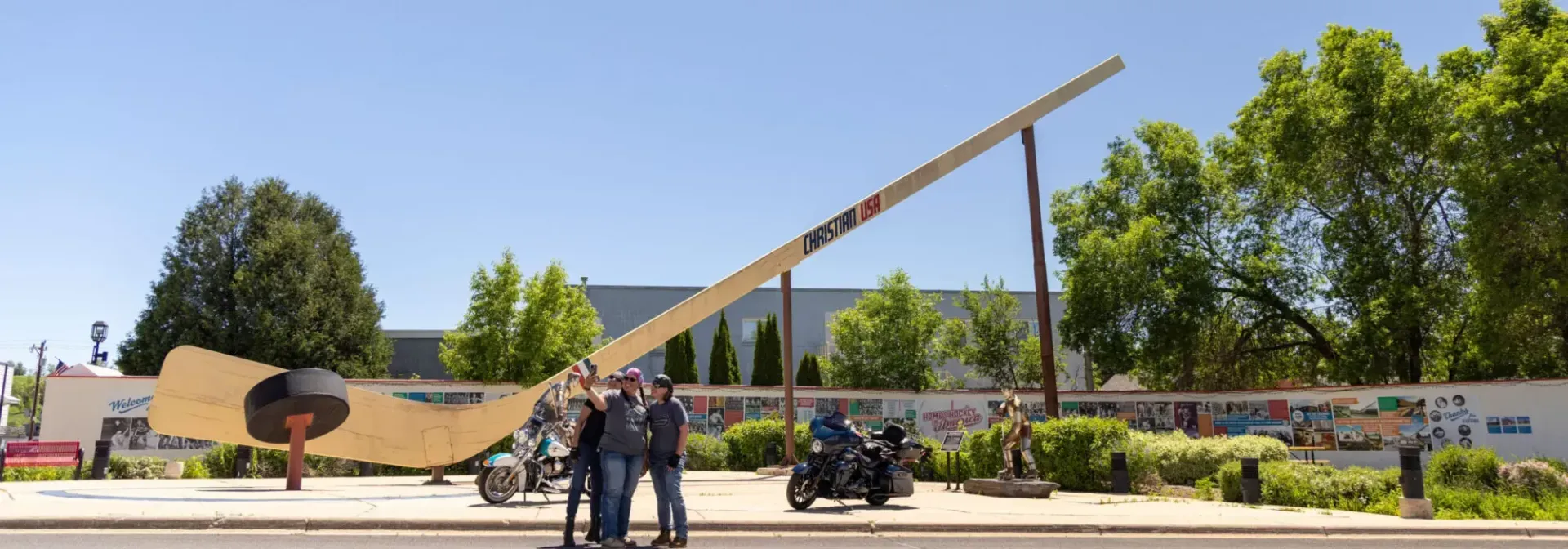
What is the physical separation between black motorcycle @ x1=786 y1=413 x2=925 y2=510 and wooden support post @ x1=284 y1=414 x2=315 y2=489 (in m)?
7.10

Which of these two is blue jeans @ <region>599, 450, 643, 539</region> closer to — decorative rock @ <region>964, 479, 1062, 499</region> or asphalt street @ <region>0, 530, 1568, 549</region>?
asphalt street @ <region>0, 530, 1568, 549</region>

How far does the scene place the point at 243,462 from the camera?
19.2 meters

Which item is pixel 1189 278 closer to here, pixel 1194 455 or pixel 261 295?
pixel 1194 455

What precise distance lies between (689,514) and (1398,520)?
826cm

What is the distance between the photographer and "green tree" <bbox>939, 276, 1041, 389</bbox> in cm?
3891

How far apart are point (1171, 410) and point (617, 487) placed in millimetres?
22575

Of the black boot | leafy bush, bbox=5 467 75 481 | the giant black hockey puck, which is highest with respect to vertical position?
the giant black hockey puck

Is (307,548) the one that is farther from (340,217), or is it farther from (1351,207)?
(340,217)

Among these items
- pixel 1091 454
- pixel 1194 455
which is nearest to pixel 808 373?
pixel 1194 455

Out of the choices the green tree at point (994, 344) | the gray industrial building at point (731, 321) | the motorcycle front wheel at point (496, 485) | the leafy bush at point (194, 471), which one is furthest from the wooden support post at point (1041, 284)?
the gray industrial building at point (731, 321)

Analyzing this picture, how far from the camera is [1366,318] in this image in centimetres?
2697

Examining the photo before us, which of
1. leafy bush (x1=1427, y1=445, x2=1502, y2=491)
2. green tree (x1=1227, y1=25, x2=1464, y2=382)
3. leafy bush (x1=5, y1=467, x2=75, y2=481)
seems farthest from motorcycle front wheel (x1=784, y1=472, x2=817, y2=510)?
green tree (x1=1227, y1=25, x2=1464, y2=382)

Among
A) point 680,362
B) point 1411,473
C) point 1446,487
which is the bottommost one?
point 1446,487

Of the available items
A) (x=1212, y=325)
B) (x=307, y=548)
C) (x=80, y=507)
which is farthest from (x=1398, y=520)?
(x=1212, y=325)
